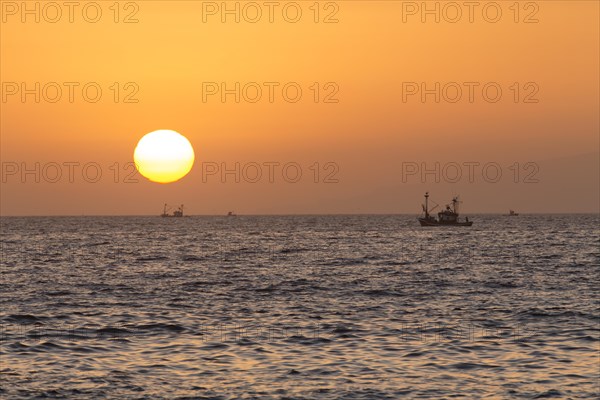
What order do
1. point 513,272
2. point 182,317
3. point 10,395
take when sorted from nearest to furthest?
point 10,395 < point 182,317 < point 513,272

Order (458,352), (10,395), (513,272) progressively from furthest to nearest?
(513,272)
(458,352)
(10,395)

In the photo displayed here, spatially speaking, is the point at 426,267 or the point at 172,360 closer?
the point at 172,360

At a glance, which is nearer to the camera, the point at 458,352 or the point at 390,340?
the point at 458,352

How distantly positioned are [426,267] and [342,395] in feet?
181

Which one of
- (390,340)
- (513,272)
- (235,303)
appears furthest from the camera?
(513,272)

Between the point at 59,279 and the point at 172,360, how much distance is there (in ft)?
129

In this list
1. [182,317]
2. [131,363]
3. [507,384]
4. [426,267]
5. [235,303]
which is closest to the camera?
[507,384]

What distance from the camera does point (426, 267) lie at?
7744 centimetres

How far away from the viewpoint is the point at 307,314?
40.8m

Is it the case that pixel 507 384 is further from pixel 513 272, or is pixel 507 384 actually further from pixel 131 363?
pixel 513 272

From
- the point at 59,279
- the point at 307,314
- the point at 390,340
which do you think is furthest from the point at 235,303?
the point at 59,279

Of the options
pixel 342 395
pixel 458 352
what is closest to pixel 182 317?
pixel 458 352

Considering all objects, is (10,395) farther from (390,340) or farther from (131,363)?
(390,340)

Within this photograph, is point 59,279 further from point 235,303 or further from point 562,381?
point 562,381
